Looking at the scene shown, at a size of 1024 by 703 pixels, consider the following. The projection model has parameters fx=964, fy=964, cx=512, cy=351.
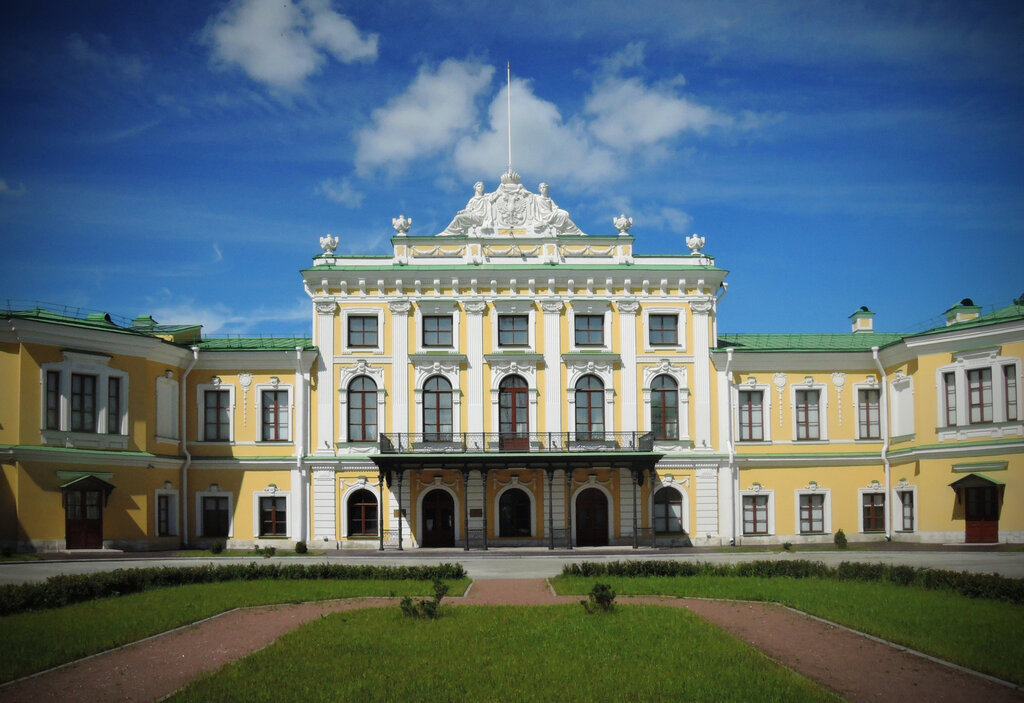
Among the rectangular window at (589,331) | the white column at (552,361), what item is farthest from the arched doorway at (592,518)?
the rectangular window at (589,331)

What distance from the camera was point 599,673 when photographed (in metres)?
13.4

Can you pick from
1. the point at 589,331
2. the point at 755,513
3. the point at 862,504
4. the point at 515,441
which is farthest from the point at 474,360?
the point at 862,504

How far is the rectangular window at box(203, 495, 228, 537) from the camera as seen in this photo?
40.2m

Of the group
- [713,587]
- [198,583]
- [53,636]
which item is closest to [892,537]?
[713,587]

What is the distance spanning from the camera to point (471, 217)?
42062mm

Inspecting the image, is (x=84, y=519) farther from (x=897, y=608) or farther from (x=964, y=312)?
(x=964, y=312)

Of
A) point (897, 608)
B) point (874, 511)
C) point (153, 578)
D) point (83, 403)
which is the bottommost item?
point (874, 511)

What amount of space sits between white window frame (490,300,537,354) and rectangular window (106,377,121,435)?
14882 millimetres

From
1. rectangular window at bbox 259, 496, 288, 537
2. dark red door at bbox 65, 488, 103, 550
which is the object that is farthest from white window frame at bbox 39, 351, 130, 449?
rectangular window at bbox 259, 496, 288, 537

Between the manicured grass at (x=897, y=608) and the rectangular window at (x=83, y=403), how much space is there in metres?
20.3

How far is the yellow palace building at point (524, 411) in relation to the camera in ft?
131

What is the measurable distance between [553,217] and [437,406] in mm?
9696

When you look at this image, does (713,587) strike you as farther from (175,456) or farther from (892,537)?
(175,456)

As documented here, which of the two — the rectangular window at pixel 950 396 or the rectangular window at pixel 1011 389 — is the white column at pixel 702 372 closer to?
the rectangular window at pixel 950 396
